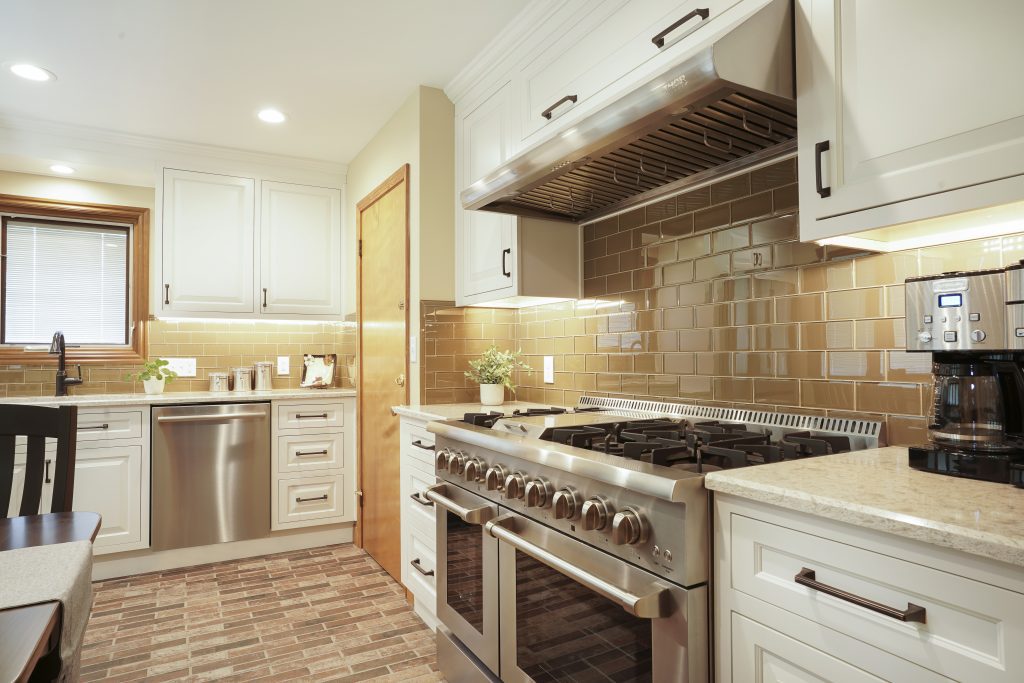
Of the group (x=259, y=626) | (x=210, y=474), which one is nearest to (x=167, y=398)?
(x=210, y=474)

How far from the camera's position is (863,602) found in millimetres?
909

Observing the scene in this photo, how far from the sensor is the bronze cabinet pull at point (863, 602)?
2.79 ft

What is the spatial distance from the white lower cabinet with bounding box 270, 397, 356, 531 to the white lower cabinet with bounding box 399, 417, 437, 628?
1137mm

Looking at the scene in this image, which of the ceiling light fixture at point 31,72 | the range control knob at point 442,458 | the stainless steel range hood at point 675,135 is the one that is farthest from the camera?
the ceiling light fixture at point 31,72

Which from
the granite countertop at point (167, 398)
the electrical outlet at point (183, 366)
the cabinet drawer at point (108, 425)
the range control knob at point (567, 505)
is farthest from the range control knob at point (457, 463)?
the electrical outlet at point (183, 366)

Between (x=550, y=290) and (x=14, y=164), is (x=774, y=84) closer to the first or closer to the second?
(x=550, y=290)

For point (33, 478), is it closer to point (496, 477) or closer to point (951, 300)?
point (496, 477)

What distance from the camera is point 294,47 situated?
8.54 ft

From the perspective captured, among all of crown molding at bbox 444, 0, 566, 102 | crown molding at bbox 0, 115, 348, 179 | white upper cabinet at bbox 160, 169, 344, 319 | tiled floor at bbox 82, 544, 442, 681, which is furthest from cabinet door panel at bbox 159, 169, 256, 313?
crown molding at bbox 444, 0, 566, 102

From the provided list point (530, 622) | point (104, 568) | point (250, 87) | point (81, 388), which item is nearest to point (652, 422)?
point (530, 622)

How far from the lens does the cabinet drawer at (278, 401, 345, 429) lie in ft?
12.1

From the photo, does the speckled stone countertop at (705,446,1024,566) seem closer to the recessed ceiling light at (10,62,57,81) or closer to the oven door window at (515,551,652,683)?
the oven door window at (515,551,652,683)

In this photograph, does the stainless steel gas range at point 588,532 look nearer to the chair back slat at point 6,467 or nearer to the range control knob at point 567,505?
the range control knob at point 567,505

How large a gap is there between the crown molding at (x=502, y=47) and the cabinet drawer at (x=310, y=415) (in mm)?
2018
